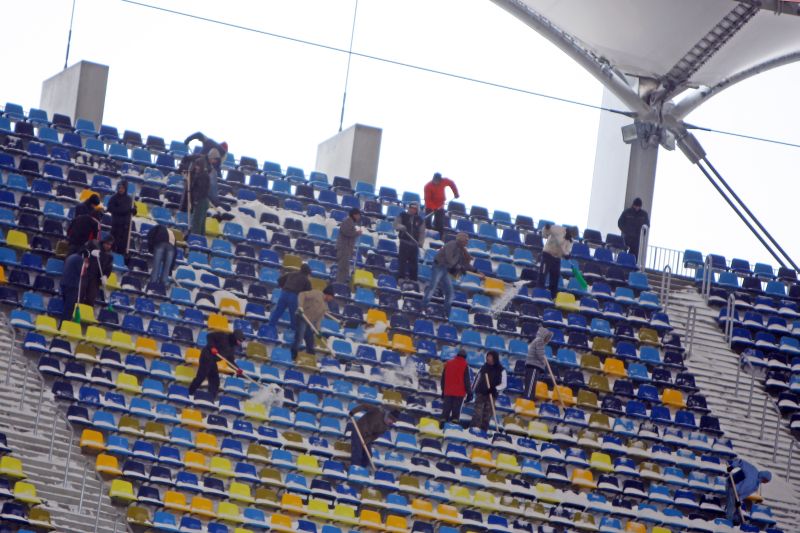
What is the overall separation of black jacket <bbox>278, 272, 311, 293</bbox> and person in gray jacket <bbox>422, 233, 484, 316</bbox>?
8.10 ft

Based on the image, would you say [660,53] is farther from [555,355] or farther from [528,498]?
[528,498]

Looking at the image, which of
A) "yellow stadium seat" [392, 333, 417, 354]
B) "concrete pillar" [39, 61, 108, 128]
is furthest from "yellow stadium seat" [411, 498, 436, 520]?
"concrete pillar" [39, 61, 108, 128]

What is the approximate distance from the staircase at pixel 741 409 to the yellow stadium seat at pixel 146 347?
29.2ft

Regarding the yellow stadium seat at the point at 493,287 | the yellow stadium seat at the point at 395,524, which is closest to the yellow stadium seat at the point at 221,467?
the yellow stadium seat at the point at 395,524

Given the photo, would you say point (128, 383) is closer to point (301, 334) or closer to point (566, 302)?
point (301, 334)

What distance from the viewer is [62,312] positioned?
23984 mm

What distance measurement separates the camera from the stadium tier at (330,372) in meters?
22.7

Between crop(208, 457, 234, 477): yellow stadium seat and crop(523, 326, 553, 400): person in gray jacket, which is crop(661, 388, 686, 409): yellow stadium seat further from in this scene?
crop(208, 457, 234, 477): yellow stadium seat

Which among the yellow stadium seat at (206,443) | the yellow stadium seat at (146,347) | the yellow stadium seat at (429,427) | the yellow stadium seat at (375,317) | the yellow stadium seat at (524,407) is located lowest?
the yellow stadium seat at (206,443)

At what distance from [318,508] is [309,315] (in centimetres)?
347

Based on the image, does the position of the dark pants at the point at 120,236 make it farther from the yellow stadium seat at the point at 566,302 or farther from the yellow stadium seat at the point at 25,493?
the yellow stadium seat at the point at 566,302

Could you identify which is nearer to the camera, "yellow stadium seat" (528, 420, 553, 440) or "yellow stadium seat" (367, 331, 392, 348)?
"yellow stadium seat" (528, 420, 553, 440)

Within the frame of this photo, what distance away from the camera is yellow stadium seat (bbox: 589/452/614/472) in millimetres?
25234

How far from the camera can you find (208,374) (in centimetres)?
2355
